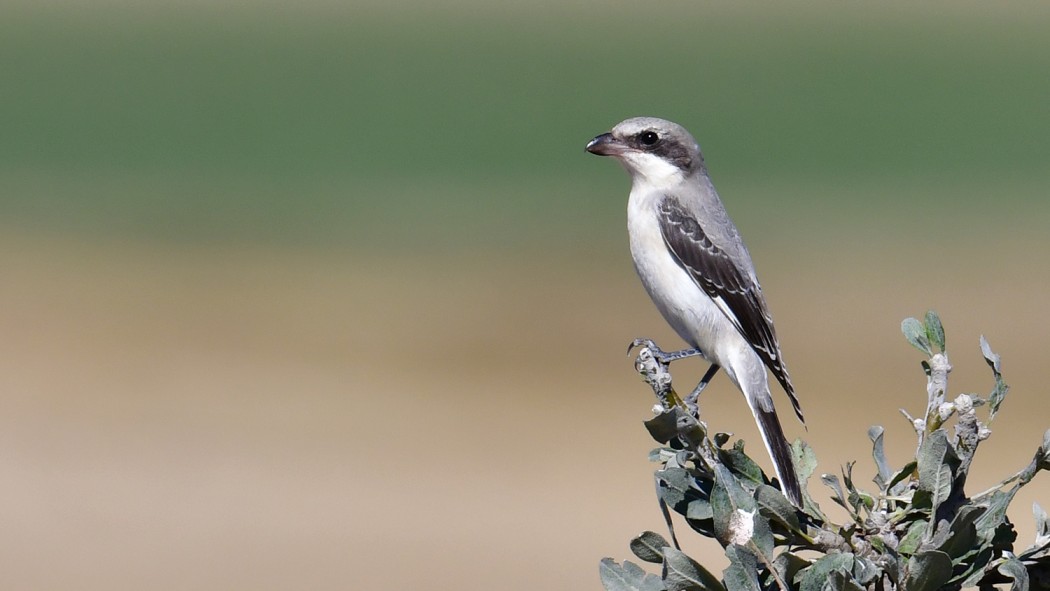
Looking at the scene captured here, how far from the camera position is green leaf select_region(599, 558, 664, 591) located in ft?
8.66

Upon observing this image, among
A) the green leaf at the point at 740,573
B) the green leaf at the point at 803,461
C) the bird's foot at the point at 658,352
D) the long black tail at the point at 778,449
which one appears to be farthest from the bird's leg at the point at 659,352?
the green leaf at the point at 740,573

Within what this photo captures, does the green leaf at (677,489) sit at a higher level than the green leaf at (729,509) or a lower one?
higher

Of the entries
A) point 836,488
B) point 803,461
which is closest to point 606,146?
point 803,461

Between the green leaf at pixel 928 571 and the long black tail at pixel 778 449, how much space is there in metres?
0.82

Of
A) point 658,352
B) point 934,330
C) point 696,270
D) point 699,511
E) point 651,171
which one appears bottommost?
point 699,511

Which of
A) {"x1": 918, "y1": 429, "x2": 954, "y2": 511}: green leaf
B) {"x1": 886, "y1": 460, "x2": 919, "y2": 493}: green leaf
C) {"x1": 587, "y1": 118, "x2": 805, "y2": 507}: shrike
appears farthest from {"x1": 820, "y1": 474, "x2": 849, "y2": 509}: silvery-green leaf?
{"x1": 587, "y1": 118, "x2": 805, "y2": 507}: shrike

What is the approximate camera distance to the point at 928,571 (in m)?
2.38

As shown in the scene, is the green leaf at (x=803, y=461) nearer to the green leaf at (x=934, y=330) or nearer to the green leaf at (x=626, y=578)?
the green leaf at (x=934, y=330)

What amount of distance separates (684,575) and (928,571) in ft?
1.48

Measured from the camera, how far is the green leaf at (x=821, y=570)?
8.18 feet

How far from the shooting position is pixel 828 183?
31531mm

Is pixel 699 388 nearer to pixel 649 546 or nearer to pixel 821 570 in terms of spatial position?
pixel 649 546

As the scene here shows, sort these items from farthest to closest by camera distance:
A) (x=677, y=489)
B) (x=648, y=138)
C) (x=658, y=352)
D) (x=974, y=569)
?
(x=648, y=138)
(x=658, y=352)
(x=677, y=489)
(x=974, y=569)

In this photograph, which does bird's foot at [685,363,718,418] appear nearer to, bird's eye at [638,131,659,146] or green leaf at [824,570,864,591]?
bird's eye at [638,131,659,146]
